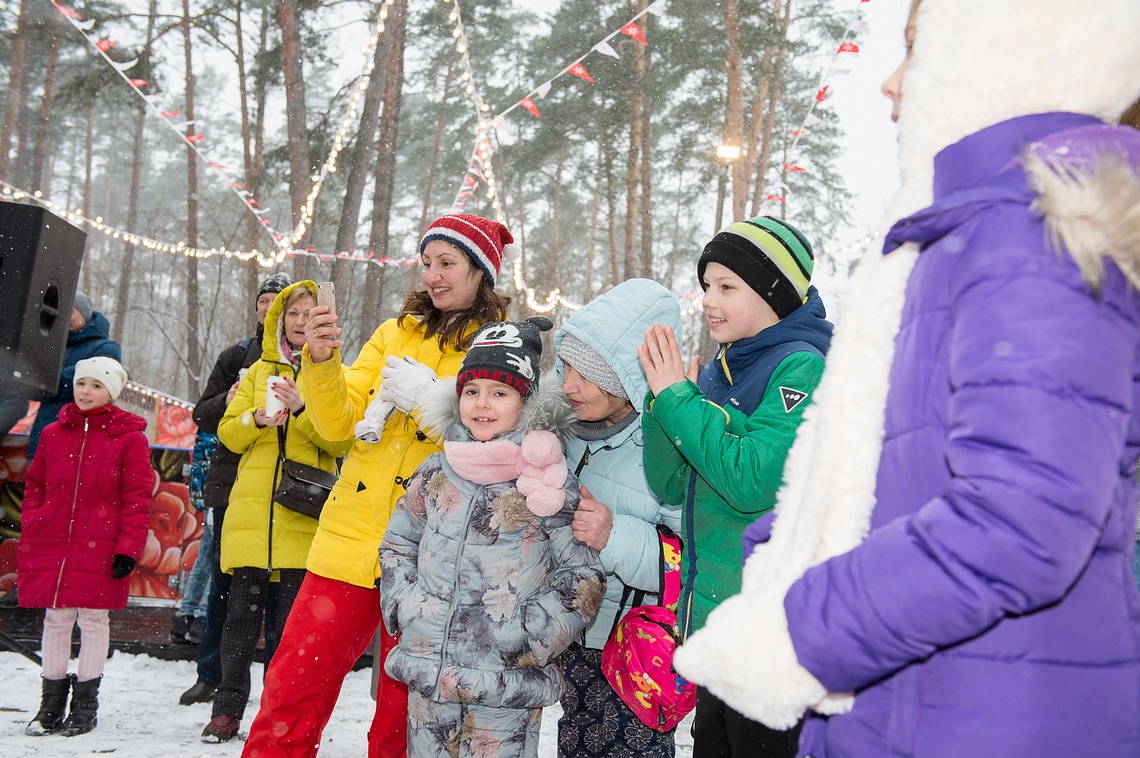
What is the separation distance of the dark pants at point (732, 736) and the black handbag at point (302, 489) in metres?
2.22

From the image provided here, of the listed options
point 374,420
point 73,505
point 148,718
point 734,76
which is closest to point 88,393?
point 73,505

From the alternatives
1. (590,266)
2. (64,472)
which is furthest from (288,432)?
(590,266)

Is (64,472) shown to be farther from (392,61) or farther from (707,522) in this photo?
(392,61)

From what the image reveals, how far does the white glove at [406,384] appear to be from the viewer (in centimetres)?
281

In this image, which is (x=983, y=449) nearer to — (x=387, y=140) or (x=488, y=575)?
(x=488, y=575)

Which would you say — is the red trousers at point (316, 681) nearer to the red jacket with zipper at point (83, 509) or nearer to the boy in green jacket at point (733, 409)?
the boy in green jacket at point (733, 409)

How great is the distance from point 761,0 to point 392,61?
665 centimetres

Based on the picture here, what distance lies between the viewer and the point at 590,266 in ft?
79.8

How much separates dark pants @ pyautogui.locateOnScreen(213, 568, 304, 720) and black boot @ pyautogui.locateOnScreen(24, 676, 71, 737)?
69 centimetres

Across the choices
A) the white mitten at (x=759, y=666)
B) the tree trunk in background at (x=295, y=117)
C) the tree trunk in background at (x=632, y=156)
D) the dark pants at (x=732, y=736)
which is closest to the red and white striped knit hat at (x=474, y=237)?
the dark pants at (x=732, y=736)

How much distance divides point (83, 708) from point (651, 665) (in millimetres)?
2987

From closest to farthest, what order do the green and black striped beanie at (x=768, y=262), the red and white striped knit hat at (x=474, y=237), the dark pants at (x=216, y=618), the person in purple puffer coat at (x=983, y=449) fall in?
the person in purple puffer coat at (x=983, y=449), the green and black striped beanie at (x=768, y=262), the red and white striped knit hat at (x=474, y=237), the dark pants at (x=216, y=618)

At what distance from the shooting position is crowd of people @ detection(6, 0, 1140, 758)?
911mm

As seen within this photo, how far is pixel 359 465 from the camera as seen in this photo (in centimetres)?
301
